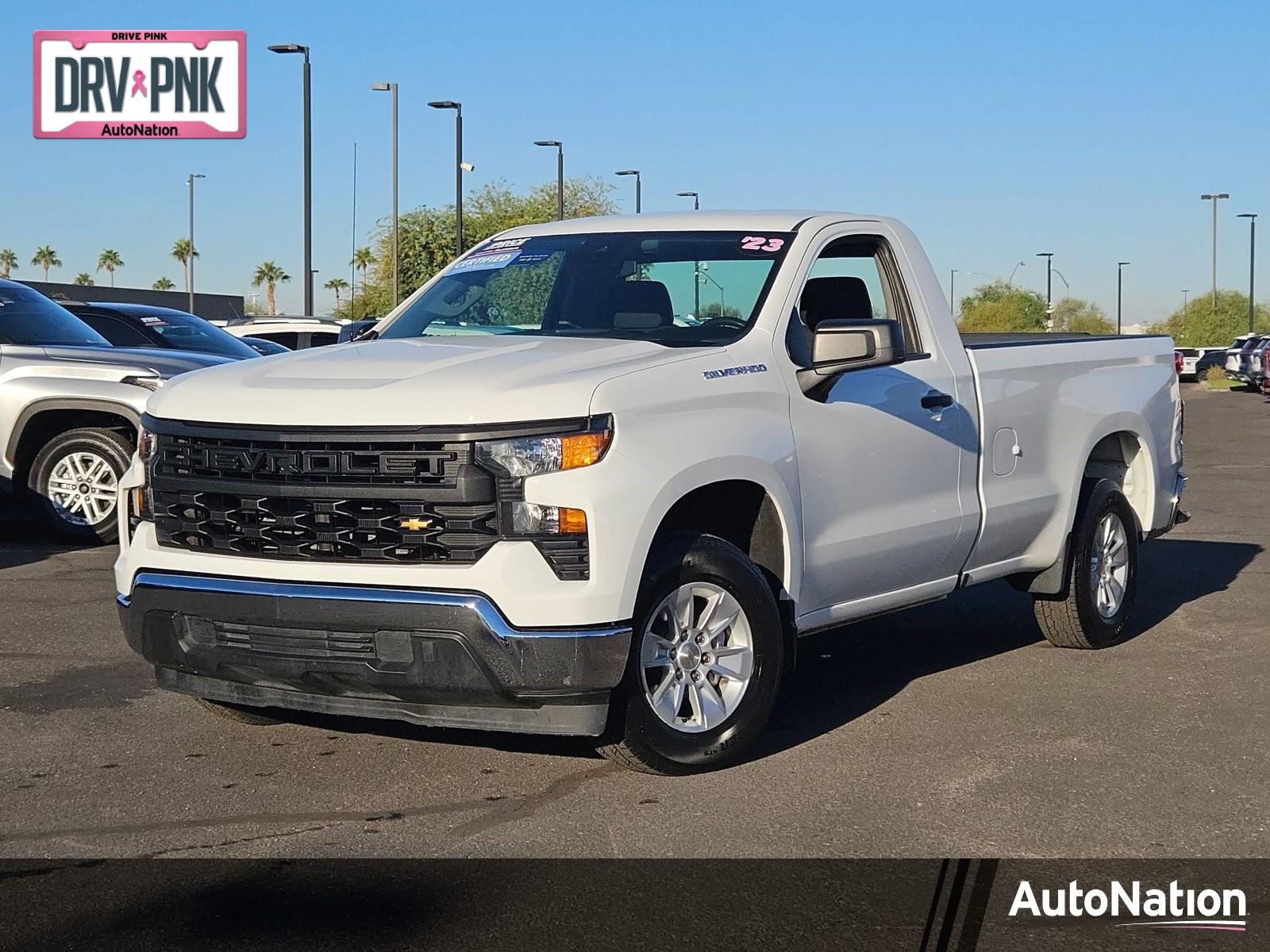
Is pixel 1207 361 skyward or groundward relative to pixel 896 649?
skyward

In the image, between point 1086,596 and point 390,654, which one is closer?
point 390,654

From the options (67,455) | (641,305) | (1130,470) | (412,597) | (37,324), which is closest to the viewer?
(412,597)

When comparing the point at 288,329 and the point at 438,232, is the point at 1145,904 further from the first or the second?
the point at 438,232

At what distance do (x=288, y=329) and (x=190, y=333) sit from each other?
10.0m

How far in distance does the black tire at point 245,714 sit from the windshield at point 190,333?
308 inches

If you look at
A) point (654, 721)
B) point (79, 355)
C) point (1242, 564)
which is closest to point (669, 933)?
point (654, 721)

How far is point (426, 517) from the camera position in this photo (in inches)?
204

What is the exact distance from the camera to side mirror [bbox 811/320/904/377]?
19.8ft

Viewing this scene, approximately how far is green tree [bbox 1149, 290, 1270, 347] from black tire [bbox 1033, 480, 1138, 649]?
81.6 m

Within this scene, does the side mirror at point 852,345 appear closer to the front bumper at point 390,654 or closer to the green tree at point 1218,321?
the front bumper at point 390,654

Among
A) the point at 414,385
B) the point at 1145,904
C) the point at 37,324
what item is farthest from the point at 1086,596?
the point at 37,324

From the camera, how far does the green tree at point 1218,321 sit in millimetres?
90500

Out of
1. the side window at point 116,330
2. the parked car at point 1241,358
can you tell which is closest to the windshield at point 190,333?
the side window at point 116,330

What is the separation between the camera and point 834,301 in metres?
6.96
